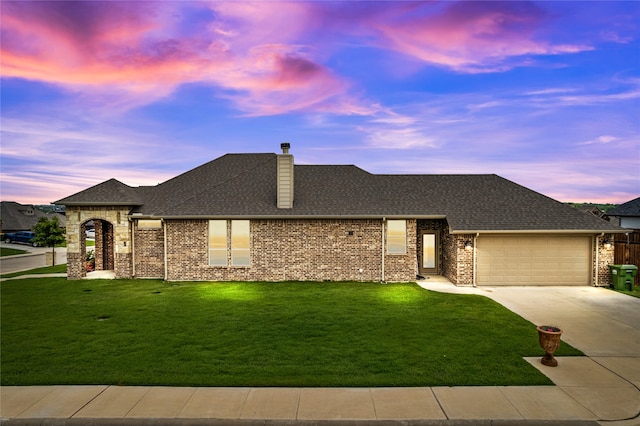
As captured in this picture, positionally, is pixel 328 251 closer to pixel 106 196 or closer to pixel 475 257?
pixel 475 257

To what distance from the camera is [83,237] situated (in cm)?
1811

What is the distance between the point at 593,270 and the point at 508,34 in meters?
11.6

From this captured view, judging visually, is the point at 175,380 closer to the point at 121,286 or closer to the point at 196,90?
the point at 121,286

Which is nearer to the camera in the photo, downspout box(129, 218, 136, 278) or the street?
downspout box(129, 218, 136, 278)

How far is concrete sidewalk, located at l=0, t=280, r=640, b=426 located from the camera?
18.6 ft

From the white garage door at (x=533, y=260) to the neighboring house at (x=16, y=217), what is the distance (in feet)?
181

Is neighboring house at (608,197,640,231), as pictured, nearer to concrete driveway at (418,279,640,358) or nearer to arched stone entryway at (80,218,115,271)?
concrete driveway at (418,279,640,358)

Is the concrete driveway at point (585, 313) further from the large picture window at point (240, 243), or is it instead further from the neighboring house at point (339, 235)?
the large picture window at point (240, 243)

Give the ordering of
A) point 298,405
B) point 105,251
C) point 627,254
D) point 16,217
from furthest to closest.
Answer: point 16,217 → point 105,251 → point 627,254 → point 298,405

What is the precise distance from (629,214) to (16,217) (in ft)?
242

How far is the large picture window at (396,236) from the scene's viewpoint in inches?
683

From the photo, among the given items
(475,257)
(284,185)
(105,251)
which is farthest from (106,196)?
(475,257)

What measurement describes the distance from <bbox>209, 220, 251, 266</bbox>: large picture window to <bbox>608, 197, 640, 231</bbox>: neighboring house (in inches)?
1310

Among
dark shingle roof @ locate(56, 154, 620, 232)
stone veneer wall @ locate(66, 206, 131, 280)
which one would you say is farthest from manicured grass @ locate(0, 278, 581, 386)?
dark shingle roof @ locate(56, 154, 620, 232)
